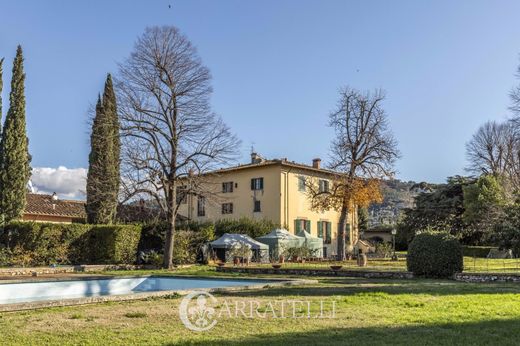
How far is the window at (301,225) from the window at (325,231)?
4.93 feet

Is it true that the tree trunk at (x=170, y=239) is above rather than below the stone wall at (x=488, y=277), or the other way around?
above

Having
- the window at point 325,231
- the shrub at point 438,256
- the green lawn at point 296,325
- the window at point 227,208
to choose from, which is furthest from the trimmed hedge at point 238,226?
the green lawn at point 296,325

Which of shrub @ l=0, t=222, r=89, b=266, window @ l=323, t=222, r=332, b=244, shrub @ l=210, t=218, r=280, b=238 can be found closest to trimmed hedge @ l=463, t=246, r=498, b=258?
window @ l=323, t=222, r=332, b=244

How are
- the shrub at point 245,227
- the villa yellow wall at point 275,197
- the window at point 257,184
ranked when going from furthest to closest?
the window at point 257,184, the villa yellow wall at point 275,197, the shrub at point 245,227

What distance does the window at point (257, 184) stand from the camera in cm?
4109

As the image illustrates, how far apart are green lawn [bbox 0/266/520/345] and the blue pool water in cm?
516

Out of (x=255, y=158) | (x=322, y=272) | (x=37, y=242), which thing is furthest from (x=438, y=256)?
(x=255, y=158)

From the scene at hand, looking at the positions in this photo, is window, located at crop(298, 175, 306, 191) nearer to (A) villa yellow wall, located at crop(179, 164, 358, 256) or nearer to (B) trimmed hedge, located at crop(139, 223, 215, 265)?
(A) villa yellow wall, located at crop(179, 164, 358, 256)

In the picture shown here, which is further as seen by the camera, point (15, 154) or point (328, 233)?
point (328, 233)

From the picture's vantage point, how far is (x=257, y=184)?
4138 cm

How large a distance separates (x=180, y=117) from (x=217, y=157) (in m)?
2.83

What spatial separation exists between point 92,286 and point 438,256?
11.4 meters

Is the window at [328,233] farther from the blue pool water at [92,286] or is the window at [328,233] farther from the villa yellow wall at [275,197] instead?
the blue pool water at [92,286]

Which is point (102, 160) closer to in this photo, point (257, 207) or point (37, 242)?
point (37, 242)
